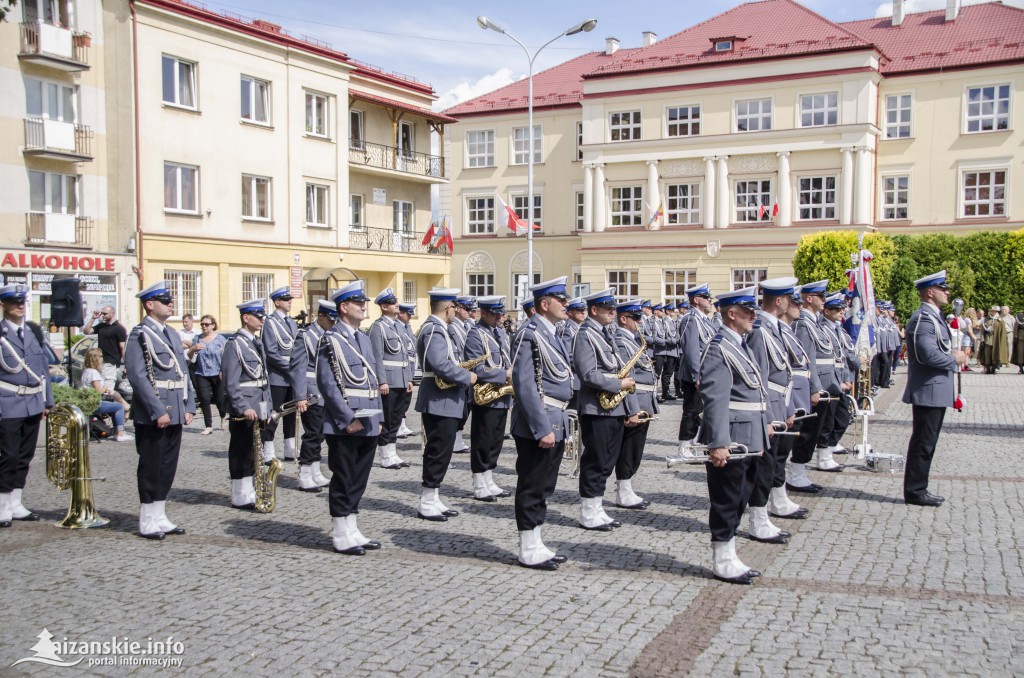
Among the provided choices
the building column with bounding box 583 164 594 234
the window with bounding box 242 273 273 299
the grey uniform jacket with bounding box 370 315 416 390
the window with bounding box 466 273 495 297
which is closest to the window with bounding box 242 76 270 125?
the window with bounding box 242 273 273 299

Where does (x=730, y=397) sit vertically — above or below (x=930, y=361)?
below

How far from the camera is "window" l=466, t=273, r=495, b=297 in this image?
2082 inches

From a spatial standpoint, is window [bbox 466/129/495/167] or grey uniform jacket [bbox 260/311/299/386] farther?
window [bbox 466/129/495/167]

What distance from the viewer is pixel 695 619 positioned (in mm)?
6215

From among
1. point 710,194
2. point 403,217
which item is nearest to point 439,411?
point 403,217

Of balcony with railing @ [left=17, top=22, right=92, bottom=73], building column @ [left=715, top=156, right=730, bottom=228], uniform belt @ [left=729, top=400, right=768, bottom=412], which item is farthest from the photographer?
building column @ [left=715, top=156, right=730, bottom=228]

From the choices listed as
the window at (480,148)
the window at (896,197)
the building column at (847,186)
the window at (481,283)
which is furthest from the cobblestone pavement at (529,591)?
the window at (480,148)

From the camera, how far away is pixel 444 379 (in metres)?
9.41

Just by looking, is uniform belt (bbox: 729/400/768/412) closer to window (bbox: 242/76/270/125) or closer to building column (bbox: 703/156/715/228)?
window (bbox: 242/76/270/125)

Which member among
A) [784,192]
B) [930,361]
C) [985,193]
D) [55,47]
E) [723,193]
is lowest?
[930,361]

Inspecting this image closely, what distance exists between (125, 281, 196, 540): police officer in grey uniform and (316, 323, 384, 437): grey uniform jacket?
160cm

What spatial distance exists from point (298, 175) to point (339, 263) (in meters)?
3.69

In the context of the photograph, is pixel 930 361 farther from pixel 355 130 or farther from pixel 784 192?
pixel 784 192

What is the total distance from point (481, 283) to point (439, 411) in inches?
1731
